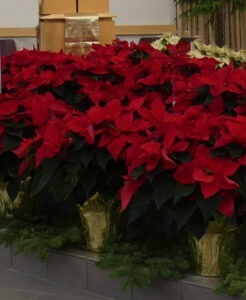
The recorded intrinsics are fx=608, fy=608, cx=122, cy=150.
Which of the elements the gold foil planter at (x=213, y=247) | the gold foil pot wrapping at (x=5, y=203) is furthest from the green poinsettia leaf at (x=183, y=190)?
the gold foil pot wrapping at (x=5, y=203)

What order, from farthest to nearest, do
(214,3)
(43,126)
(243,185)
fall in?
(214,3) → (43,126) → (243,185)

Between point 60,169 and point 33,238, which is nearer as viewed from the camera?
point 60,169

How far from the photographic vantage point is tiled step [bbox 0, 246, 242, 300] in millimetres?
1712

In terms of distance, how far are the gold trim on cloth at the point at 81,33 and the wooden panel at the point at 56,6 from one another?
9cm

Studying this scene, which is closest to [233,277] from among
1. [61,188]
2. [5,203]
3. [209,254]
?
[209,254]

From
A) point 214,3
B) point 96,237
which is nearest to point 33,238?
point 96,237

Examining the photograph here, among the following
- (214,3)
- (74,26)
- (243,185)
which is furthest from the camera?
(214,3)

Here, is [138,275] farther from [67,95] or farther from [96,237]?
[67,95]

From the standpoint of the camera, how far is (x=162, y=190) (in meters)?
1.62

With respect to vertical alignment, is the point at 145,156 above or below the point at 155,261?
above

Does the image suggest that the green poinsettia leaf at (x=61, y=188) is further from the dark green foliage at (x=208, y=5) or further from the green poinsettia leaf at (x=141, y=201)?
the dark green foliage at (x=208, y=5)

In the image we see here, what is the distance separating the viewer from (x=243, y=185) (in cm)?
160

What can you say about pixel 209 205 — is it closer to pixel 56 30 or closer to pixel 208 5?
pixel 56 30

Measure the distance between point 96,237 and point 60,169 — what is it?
11.2 inches
